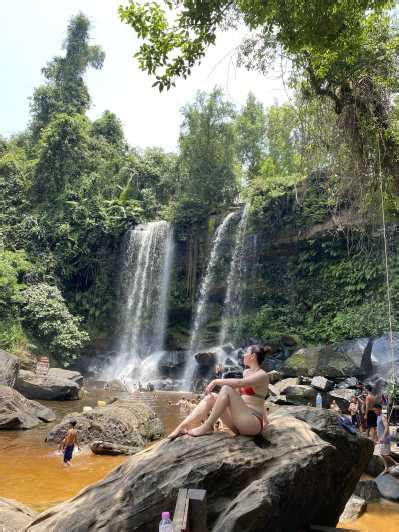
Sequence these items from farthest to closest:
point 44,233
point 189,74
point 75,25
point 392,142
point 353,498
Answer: point 75,25 < point 44,233 < point 392,142 < point 189,74 < point 353,498

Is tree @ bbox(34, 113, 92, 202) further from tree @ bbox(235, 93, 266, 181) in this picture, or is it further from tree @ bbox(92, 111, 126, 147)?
tree @ bbox(235, 93, 266, 181)

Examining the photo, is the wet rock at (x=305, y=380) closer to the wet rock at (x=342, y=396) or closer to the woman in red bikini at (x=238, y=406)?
the wet rock at (x=342, y=396)

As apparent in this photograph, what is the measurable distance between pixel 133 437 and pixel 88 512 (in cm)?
600

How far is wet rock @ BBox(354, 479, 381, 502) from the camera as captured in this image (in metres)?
6.37

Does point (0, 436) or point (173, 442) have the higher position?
point (173, 442)

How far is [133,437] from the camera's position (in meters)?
9.53

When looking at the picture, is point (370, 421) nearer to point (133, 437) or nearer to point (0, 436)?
point (133, 437)

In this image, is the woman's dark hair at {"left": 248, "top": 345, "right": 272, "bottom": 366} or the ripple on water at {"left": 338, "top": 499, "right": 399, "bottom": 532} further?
the ripple on water at {"left": 338, "top": 499, "right": 399, "bottom": 532}

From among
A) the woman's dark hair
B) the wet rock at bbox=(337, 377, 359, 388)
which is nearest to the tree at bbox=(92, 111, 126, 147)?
the wet rock at bbox=(337, 377, 359, 388)

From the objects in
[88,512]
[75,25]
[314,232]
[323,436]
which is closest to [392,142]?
[323,436]

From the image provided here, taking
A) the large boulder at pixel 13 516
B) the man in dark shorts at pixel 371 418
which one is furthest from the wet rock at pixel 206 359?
the large boulder at pixel 13 516

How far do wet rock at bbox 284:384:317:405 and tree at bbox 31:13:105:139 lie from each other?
28.6 meters

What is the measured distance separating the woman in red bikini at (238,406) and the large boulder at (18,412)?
324 inches

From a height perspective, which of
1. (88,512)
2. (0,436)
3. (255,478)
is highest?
(255,478)
